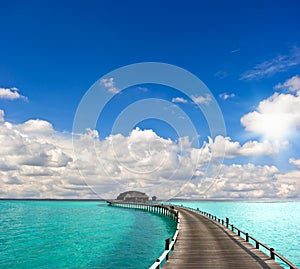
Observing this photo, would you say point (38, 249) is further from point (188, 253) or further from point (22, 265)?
point (188, 253)

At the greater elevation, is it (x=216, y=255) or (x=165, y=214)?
(x=165, y=214)

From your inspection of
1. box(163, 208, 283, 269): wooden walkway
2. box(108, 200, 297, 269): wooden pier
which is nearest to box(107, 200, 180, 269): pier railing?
box(108, 200, 297, 269): wooden pier

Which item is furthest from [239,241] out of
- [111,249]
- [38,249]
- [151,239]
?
[38,249]

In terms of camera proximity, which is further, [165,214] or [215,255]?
[165,214]

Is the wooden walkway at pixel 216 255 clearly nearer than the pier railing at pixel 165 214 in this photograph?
No

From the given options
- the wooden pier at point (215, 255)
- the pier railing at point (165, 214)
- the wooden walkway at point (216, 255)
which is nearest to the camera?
the pier railing at point (165, 214)

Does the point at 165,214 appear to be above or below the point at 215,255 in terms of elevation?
above

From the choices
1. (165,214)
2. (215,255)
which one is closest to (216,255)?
(215,255)

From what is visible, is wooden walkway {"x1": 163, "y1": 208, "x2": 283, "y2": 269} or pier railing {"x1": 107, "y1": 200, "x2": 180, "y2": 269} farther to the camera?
wooden walkway {"x1": 163, "y1": 208, "x2": 283, "y2": 269}

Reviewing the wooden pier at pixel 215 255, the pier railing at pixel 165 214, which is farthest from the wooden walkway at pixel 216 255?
the pier railing at pixel 165 214

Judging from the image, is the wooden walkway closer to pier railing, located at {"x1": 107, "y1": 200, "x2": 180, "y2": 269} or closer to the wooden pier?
the wooden pier

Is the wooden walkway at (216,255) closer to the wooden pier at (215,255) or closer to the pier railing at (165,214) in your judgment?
the wooden pier at (215,255)

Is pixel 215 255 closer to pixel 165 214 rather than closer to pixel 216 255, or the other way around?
pixel 216 255

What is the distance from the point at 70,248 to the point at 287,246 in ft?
92.9
